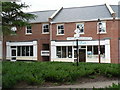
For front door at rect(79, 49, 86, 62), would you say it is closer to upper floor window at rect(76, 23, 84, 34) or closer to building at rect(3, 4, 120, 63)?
building at rect(3, 4, 120, 63)

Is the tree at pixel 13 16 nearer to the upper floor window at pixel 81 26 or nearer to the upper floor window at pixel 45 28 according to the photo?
the upper floor window at pixel 81 26

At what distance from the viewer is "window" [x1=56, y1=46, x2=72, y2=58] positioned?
42469 millimetres

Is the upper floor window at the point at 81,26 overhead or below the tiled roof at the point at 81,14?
below

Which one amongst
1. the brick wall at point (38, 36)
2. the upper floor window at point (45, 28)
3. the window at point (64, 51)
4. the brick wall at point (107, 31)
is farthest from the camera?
the upper floor window at point (45, 28)

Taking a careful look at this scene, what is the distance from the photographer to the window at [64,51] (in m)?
42.5

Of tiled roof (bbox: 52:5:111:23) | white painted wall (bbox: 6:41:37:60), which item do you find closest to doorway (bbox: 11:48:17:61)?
white painted wall (bbox: 6:41:37:60)

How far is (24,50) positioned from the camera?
46.5 meters

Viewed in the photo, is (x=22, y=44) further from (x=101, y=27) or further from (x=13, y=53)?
(x=101, y=27)

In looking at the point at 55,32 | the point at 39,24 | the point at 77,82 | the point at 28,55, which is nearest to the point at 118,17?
the point at 55,32

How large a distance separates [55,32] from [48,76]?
3165 centimetres

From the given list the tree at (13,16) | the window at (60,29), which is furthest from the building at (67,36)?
the tree at (13,16)

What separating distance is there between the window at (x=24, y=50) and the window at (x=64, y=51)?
5.05 metres

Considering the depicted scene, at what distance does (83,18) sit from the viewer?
41469 millimetres

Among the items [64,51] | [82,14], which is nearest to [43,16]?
[82,14]
